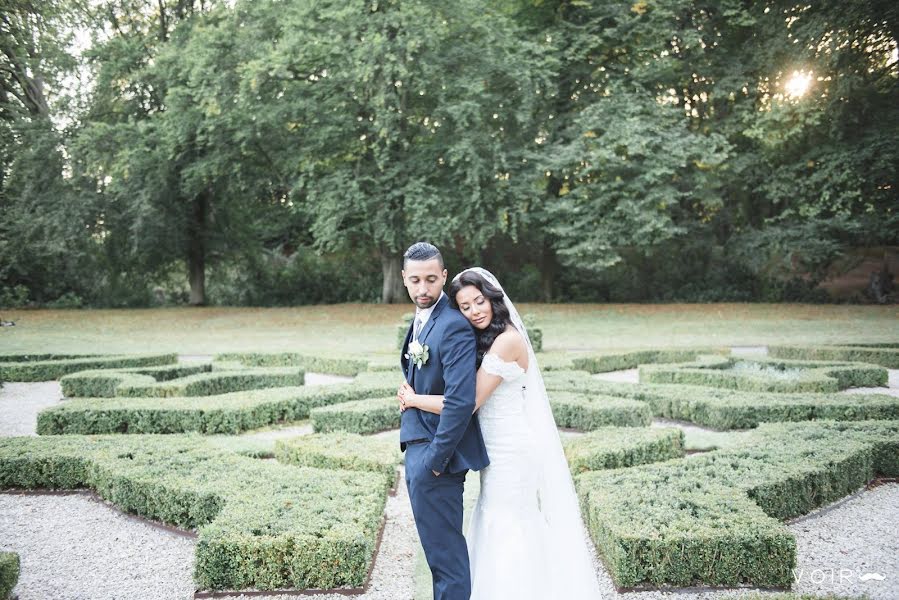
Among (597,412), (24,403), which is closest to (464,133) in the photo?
(24,403)

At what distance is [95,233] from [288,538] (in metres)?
24.2

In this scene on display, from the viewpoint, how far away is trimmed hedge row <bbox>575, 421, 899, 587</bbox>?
438 cm

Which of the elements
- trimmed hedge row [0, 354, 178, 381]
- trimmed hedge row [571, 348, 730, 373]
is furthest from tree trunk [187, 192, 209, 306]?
trimmed hedge row [571, 348, 730, 373]

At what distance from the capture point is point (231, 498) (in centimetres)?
531

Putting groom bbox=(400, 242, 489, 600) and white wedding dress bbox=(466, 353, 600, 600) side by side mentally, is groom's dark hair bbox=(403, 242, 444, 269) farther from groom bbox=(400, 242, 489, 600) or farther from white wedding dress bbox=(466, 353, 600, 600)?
white wedding dress bbox=(466, 353, 600, 600)

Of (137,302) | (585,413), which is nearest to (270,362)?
(585,413)

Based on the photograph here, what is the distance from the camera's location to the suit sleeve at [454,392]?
333cm

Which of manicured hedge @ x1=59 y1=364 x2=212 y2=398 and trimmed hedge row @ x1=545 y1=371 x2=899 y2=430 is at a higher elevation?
manicured hedge @ x1=59 y1=364 x2=212 y2=398

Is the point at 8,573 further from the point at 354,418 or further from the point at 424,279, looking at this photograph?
the point at 354,418

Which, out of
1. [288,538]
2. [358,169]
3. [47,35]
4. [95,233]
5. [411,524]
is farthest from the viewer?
[95,233]

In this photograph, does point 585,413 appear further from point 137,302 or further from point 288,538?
point 137,302

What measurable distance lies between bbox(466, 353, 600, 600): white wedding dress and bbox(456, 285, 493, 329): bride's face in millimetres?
352

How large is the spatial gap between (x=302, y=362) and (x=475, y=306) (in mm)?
10638

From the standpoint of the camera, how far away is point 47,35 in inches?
849
